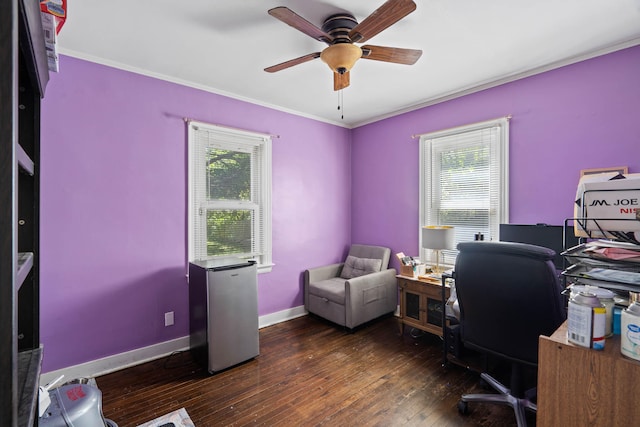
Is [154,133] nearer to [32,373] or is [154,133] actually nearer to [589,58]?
[32,373]

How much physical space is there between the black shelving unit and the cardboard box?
58.8 inches

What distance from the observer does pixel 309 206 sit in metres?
3.91

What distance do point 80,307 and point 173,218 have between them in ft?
3.21

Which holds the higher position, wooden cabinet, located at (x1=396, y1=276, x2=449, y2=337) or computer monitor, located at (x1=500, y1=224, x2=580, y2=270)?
computer monitor, located at (x1=500, y1=224, x2=580, y2=270)

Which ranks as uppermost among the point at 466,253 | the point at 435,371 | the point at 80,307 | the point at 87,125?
the point at 87,125

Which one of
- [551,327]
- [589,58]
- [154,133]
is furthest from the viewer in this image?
[154,133]

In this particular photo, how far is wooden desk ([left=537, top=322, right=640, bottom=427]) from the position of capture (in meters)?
0.94

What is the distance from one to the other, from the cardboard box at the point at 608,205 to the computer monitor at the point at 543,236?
54.4 inches

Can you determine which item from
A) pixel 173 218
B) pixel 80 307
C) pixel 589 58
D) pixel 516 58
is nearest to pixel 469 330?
pixel 516 58

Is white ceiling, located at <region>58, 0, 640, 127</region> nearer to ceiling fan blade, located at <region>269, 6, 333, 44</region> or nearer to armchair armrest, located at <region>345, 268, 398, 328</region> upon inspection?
ceiling fan blade, located at <region>269, 6, 333, 44</region>

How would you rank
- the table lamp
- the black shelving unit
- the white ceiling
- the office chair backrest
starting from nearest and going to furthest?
the black shelving unit → the office chair backrest → the white ceiling → the table lamp

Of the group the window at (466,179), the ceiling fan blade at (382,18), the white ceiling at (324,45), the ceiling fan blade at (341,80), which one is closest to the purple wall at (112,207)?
the white ceiling at (324,45)

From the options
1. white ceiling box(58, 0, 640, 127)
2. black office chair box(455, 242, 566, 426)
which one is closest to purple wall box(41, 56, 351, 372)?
white ceiling box(58, 0, 640, 127)

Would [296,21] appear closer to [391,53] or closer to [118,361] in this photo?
[391,53]
